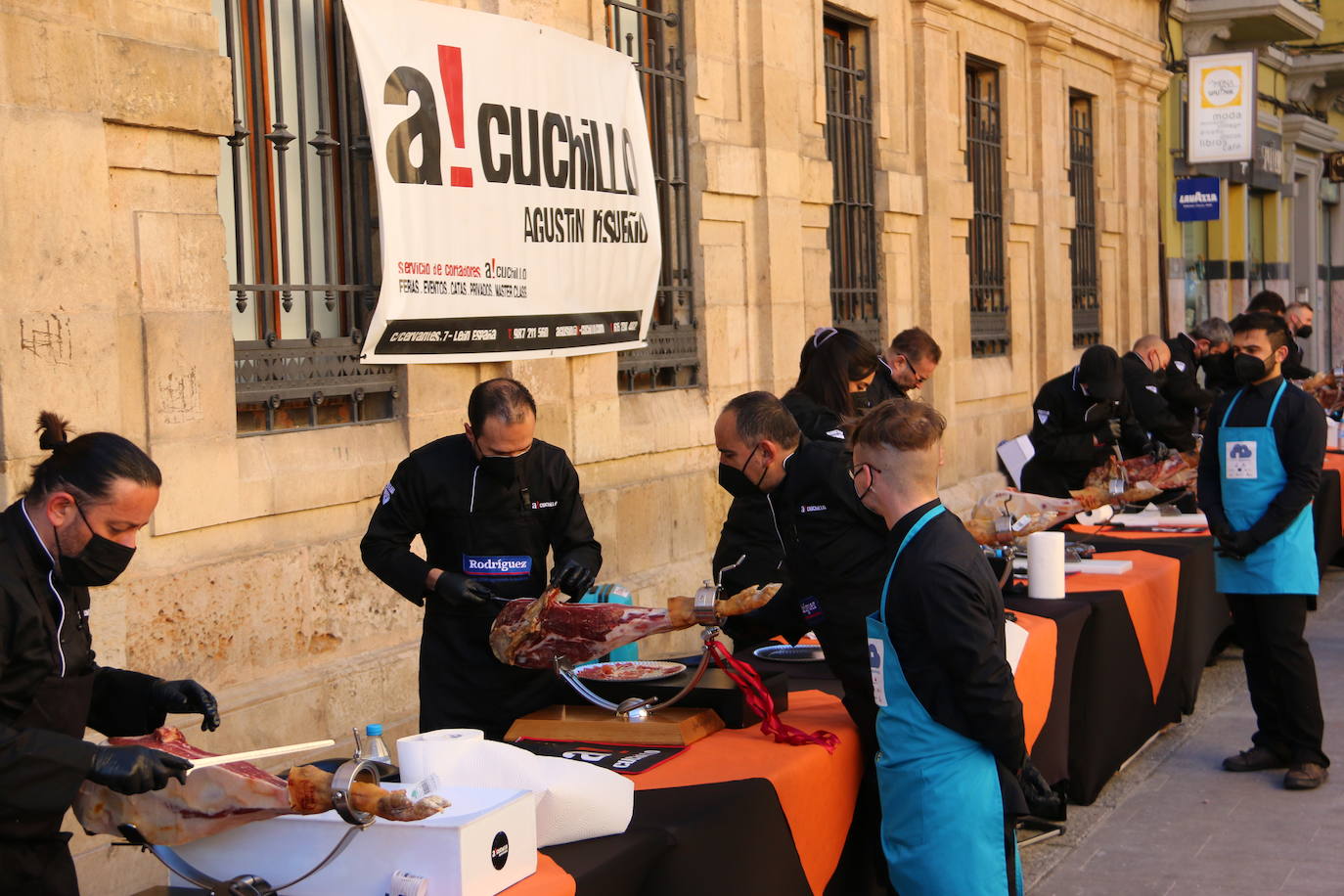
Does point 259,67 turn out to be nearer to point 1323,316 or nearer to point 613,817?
point 613,817

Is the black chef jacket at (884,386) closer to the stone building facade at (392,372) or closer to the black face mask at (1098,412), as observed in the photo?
the black face mask at (1098,412)

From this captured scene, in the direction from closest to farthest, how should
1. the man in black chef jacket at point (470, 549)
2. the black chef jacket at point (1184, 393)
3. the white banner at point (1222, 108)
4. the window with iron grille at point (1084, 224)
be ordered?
the man in black chef jacket at point (470, 549) < the black chef jacket at point (1184, 393) < the window with iron grille at point (1084, 224) < the white banner at point (1222, 108)

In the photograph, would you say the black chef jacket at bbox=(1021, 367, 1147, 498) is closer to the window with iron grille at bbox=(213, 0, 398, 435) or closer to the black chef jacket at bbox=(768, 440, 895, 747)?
the window with iron grille at bbox=(213, 0, 398, 435)

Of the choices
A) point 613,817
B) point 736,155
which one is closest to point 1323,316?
point 736,155

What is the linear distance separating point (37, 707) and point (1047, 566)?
13.4ft

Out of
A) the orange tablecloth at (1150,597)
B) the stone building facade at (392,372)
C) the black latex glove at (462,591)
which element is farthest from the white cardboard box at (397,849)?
the orange tablecloth at (1150,597)

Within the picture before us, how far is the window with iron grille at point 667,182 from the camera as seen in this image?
924 cm

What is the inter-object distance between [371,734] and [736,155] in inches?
276

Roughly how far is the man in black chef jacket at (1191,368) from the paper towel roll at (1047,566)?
6.06 metres

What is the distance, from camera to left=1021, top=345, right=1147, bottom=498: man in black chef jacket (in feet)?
28.3

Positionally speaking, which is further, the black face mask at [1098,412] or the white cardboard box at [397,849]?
the black face mask at [1098,412]

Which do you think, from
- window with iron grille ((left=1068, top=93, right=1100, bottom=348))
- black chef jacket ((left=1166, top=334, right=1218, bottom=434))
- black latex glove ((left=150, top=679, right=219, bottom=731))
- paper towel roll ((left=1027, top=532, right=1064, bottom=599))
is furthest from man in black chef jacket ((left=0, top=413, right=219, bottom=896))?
window with iron grille ((left=1068, top=93, right=1100, bottom=348))

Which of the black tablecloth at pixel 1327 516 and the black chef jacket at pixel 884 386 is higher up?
the black chef jacket at pixel 884 386

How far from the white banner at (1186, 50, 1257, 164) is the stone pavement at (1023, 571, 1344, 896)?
510 inches
